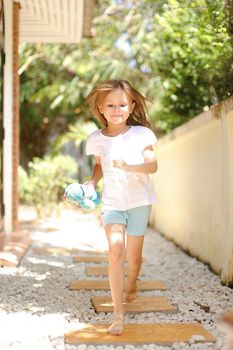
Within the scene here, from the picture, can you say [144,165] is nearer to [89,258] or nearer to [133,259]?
[133,259]

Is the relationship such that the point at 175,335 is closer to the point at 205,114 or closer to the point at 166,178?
the point at 205,114

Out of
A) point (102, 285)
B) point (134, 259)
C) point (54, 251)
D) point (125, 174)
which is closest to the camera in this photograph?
point (125, 174)

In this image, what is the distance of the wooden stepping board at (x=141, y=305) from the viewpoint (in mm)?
3271

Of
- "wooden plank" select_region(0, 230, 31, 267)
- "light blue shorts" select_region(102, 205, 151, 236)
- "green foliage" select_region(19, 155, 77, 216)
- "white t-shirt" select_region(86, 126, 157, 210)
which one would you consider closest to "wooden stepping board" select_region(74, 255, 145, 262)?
"wooden plank" select_region(0, 230, 31, 267)

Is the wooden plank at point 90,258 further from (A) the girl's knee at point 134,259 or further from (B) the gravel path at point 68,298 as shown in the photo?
(A) the girl's knee at point 134,259

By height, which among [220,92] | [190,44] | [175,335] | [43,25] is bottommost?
[175,335]

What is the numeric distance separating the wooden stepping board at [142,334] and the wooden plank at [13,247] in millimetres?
1762

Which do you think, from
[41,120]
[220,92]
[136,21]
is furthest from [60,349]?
[41,120]

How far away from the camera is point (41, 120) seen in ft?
43.8

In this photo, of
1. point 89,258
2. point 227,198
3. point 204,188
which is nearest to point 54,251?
point 89,258

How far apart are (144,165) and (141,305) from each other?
0.95 m

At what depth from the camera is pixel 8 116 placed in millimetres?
6180

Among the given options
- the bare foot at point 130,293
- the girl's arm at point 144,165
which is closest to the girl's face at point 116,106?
the girl's arm at point 144,165

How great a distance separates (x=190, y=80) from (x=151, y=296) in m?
4.07
